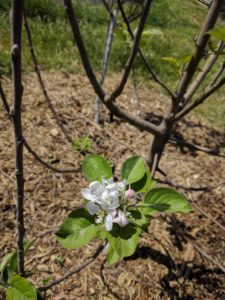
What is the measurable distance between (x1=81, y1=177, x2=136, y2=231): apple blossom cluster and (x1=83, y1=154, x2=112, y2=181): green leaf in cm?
14

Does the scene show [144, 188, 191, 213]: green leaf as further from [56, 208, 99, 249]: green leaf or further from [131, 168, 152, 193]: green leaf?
[56, 208, 99, 249]: green leaf

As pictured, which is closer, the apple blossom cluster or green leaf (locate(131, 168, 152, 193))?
the apple blossom cluster

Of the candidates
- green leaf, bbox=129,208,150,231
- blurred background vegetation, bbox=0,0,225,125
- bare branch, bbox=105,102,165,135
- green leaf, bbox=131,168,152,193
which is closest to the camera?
green leaf, bbox=129,208,150,231

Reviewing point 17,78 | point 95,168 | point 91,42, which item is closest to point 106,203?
point 95,168

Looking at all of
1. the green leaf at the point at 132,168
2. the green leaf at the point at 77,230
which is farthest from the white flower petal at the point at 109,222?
the green leaf at the point at 132,168

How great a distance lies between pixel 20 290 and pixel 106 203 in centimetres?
36

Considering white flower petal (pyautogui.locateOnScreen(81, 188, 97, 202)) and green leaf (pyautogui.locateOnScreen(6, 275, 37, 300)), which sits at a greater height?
white flower petal (pyautogui.locateOnScreen(81, 188, 97, 202))

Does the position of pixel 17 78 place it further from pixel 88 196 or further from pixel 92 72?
pixel 92 72

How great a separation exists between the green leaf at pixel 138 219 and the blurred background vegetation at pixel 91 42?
8.19 feet

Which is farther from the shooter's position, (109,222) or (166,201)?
(166,201)

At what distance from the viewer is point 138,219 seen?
128cm

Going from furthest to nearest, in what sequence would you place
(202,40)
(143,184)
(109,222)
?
(202,40), (143,184), (109,222)

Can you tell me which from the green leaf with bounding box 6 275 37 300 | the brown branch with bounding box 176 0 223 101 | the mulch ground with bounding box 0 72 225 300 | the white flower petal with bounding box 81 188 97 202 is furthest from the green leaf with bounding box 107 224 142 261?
the brown branch with bounding box 176 0 223 101

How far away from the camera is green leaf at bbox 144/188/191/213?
1.27 metres
